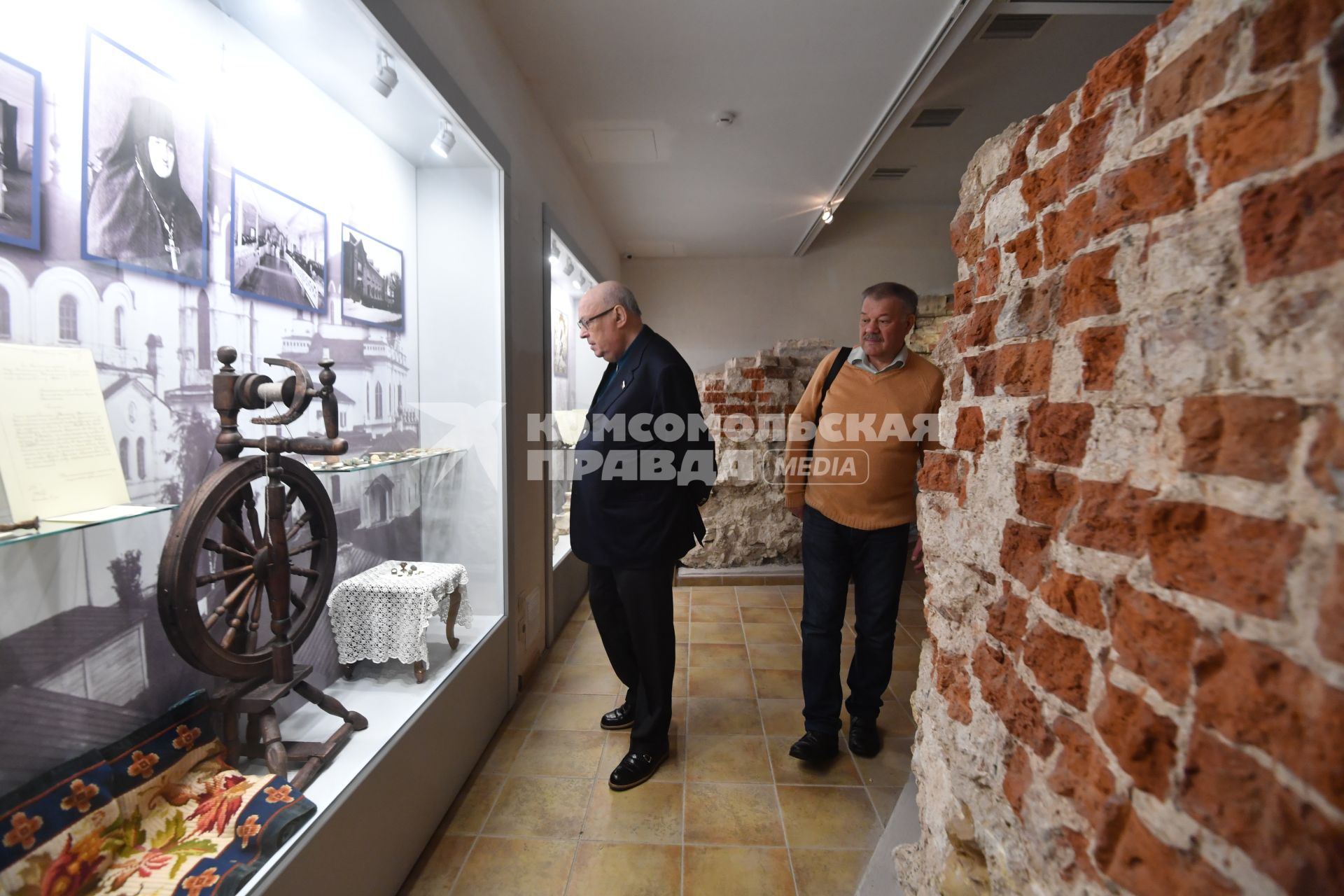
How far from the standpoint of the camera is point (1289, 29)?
0.51 metres

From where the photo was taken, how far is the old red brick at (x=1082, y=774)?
2.17ft

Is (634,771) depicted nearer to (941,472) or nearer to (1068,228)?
(941,472)

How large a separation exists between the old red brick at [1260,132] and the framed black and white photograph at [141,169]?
5.79 feet

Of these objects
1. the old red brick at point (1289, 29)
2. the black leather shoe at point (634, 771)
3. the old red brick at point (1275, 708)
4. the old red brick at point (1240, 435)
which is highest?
the old red brick at point (1289, 29)

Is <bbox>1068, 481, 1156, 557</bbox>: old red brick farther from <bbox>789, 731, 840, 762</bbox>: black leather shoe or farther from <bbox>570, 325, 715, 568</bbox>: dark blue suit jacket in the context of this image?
<bbox>789, 731, 840, 762</bbox>: black leather shoe

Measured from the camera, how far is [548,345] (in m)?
3.03

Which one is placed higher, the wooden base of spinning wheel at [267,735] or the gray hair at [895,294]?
the gray hair at [895,294]

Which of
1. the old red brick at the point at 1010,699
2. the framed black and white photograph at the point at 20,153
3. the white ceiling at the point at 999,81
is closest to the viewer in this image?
the old red brick at the point at 1010,699

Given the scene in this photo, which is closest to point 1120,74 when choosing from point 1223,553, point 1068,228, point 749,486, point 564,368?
point 1068,228

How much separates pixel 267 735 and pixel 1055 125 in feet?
6.75

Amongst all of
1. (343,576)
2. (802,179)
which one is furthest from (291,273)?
(802,179)

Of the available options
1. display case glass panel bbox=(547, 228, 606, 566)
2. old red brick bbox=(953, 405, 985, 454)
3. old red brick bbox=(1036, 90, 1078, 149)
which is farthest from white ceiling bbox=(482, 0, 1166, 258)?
old red brick bbox=(953, 405, 985, 454)

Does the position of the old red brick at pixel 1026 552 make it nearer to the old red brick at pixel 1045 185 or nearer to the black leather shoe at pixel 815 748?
the old red brick at pixel 1045 185

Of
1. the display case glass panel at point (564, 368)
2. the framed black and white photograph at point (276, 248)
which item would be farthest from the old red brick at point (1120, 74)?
the display case glass panel at point (564, 368)
